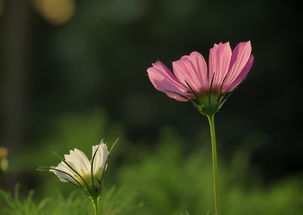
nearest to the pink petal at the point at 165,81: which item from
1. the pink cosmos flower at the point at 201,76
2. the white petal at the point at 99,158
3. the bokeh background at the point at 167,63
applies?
the pink cosmos flower at the point at 201,76

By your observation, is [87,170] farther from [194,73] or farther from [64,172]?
[194,73]

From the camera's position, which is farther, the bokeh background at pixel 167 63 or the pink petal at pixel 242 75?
the bokeh background at pixel 167 63

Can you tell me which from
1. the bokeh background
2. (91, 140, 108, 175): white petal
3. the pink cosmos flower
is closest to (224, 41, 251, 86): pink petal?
the pink cosmos flower

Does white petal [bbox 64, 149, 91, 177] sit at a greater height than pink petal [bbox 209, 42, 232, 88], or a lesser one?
lesser

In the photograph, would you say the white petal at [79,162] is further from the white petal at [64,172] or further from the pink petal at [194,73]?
the pink petal at [194,73]

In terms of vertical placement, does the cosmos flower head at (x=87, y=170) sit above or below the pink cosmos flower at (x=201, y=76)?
below

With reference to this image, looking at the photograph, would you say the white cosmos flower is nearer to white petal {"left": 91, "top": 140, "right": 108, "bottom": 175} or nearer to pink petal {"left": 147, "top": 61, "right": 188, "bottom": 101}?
white petal {"left": 91, "top": 140, "right": 108, "bottom": 175}

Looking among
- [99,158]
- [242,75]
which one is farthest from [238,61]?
[99,158]
